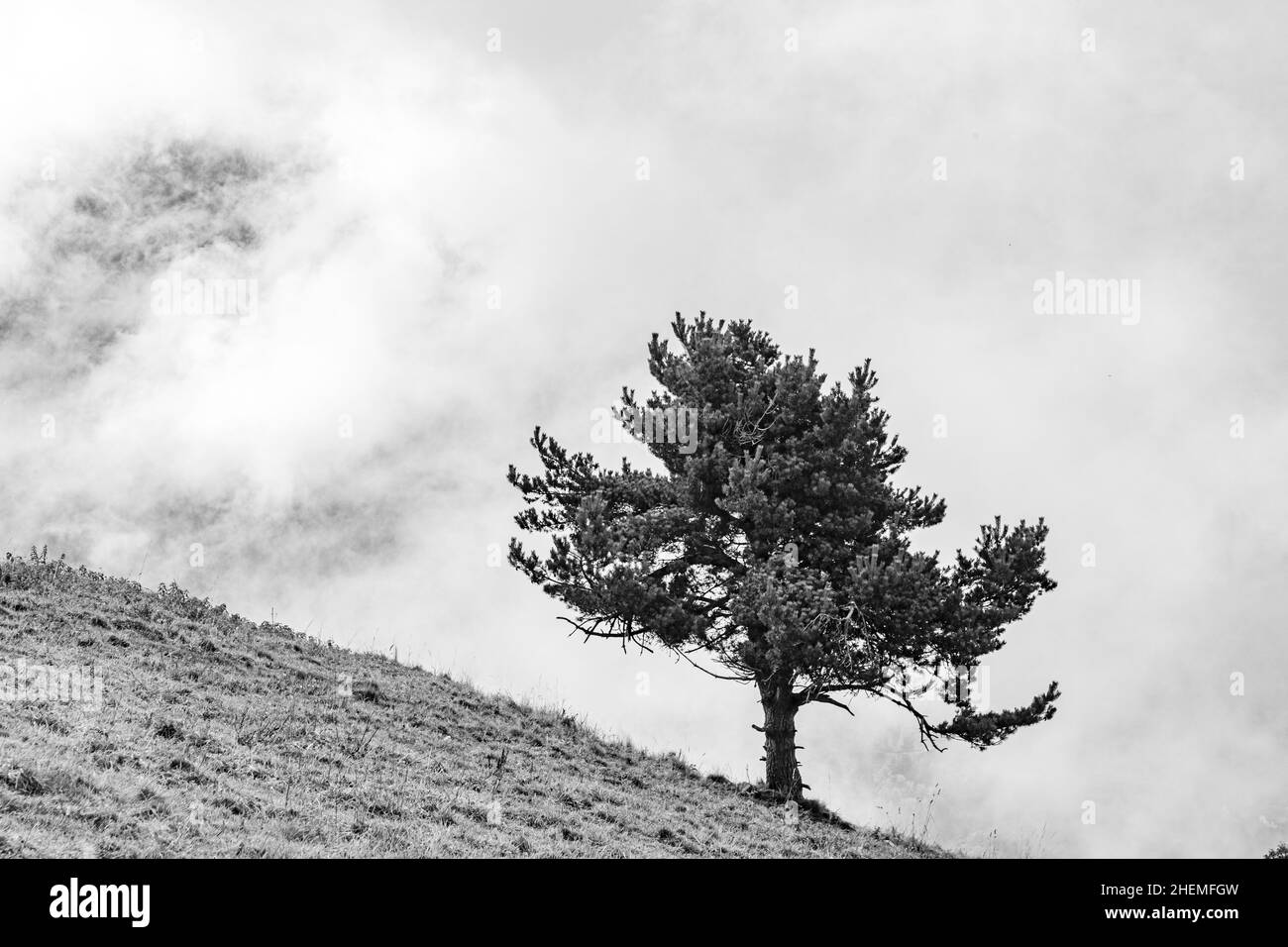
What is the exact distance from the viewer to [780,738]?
845 inches

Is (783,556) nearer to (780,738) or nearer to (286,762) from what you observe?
(780,738)

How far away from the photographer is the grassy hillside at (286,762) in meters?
9.77

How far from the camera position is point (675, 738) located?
2328 cm

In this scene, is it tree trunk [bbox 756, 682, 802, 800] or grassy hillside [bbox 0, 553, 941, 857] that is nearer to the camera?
grassy hillside [bbox 0, 553, 941, 857]

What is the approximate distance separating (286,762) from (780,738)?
11426 millimetres

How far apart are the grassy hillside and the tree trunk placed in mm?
1341

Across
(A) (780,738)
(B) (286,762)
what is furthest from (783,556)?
(B) (286,762)

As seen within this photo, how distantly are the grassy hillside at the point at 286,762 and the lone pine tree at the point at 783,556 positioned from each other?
8.65ft

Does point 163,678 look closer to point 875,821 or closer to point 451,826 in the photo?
point 451,826

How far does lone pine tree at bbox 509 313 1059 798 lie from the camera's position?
19891 millimetres

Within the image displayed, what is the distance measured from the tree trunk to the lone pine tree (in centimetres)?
3

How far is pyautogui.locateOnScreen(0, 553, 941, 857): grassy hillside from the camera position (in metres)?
9.77
